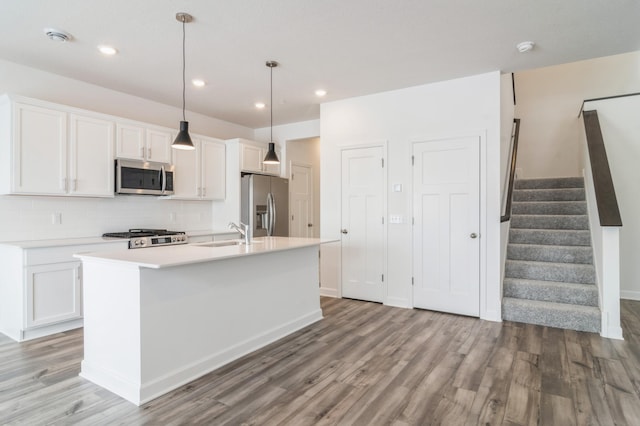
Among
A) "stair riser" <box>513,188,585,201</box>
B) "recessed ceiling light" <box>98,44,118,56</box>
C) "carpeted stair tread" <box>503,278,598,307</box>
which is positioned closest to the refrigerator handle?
"recessed ceiling light" <box>98,44,118,56</box>

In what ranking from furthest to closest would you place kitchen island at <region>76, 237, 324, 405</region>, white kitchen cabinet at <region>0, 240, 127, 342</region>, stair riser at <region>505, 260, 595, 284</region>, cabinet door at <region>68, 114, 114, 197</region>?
stair riser at <region>505, 260, 595, 284</region> < cabinet door at <region>68, 114, 114, 197</region> < white kitchen cabinet at <region>0, 240, 127, 342</region> < kitchen island at <region>76, 237, 324, 405</region>

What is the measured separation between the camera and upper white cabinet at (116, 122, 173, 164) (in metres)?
4.27

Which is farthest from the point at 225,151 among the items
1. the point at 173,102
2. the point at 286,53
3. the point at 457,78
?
the point at 457,78

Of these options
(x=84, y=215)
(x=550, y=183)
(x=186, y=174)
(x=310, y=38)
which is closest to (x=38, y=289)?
(x=84, y=215)

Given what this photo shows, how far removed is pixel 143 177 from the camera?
14.6ft

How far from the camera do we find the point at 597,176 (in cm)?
378

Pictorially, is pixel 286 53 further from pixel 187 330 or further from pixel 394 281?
pixel 394 281

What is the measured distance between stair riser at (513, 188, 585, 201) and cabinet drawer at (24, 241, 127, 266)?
18.8 feet

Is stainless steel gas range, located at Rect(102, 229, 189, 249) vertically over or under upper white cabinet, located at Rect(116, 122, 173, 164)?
under

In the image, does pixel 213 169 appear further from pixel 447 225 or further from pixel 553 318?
pixel 553 318

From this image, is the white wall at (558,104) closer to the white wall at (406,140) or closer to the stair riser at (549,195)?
the stair riser at (549,195)

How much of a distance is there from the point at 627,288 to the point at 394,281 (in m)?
3.07

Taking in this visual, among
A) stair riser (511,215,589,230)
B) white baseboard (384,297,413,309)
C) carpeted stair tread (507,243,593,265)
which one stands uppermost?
stair riser (511,215,589,230)

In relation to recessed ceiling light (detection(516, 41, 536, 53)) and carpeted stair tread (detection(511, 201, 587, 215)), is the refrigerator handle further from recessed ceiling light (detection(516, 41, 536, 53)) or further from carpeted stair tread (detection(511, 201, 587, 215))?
recessed ceiling light (detection(516, 41, 536, 53))
